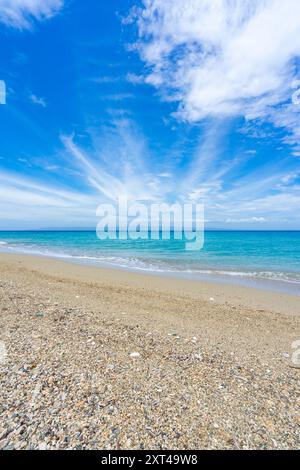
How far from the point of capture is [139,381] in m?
3.98

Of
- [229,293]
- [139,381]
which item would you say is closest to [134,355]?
[139,381]

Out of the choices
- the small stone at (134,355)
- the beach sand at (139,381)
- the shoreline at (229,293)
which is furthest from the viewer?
the shoreline at (229,293)

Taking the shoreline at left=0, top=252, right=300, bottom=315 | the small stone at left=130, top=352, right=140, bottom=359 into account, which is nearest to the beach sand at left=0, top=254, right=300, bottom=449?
the small stone at left=130, top=352, right=140, bottom=359

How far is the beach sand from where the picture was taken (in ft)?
9.59

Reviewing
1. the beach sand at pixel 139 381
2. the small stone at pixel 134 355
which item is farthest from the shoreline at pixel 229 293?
the small stone at pixel 134 355

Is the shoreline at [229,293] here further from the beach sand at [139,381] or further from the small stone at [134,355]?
the small stone at [134,355]

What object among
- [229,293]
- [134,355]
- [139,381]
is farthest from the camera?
[229,293]

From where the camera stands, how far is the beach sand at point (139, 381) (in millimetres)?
2924

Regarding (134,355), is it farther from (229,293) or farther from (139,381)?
(229,293)

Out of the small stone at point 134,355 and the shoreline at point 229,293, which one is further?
the shoreline at point 229,293

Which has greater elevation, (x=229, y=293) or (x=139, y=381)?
(x=139, y=381)

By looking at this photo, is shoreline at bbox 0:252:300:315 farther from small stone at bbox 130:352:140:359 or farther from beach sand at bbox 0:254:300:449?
small stone at bbox 130:352:140:359

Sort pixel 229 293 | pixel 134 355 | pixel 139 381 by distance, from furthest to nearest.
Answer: pixel 229 293
pixel 134 355
pixel 139 381
